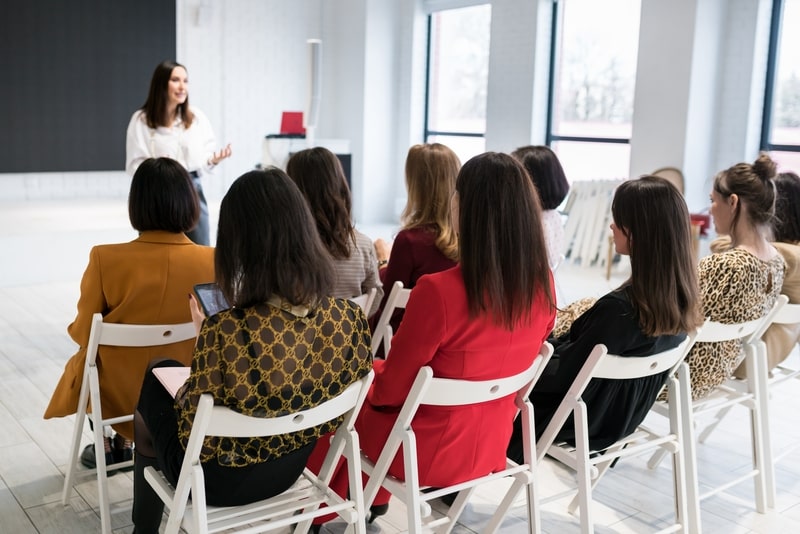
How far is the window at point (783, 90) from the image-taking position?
20.7 feet

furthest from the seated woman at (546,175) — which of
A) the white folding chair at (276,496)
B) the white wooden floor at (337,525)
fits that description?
the white folding chair at (276,496)

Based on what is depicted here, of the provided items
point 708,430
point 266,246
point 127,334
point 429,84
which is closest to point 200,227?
point 127,334

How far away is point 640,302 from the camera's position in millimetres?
2105

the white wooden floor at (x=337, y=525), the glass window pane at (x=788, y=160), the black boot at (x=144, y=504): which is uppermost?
the glass window pane at (x=788, y=160)

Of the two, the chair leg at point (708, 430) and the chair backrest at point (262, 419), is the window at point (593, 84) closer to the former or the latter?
the chair leg at point (708, 430)

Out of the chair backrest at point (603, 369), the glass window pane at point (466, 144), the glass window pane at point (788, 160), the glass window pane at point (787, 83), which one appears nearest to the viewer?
the chair backrest at point (603, 369)

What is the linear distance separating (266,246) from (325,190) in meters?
0.90

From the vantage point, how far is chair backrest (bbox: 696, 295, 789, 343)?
7.82 ft

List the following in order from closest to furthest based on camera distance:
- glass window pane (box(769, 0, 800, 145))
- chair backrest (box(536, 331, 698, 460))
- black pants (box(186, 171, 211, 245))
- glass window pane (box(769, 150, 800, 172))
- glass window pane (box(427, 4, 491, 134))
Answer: chair backrest (box(536, 331, 698, 460))
black pants (box(186, 171, 211, 245))
glass window pane (box(769, 0, 800, 145))
glass window pane (box(769, 150, 800, 172))
glass window pane (box(427, 4, 491, 134))

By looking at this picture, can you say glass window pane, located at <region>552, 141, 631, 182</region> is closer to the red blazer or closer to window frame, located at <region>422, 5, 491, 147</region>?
window frame, located at <region>422, 5, 491, 147</region>

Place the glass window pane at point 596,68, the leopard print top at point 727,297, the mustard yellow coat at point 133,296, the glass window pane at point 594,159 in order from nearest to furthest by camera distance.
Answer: the mustard yellow coat at point 133,296, the leopard print top at point 727,297, the glass window pane at point 596,68, the glass window pane at point 594,159

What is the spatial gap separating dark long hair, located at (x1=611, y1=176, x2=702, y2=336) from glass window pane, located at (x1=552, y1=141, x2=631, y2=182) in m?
5.63

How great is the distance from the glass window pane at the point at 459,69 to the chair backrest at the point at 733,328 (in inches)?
264

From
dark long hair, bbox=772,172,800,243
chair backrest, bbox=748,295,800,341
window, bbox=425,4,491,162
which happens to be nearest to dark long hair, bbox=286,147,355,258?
chair backrest, bbox=748,295,800,341
